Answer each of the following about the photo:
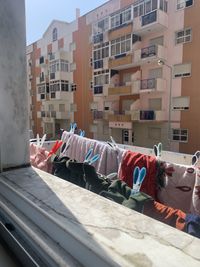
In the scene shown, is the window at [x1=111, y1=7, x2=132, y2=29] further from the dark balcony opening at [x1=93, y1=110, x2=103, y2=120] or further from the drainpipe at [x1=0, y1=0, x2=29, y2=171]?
the drainpipe at [x1=0, y1=0, x2=29, y2=171]

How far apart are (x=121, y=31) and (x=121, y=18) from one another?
51 centimetres

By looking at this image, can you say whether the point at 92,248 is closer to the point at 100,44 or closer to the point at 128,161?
the point at 128,161

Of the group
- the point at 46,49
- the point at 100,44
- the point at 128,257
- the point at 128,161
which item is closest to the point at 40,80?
the point at 46,49

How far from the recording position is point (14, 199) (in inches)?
21.8

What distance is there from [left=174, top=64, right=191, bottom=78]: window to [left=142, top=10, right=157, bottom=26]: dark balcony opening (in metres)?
1.69

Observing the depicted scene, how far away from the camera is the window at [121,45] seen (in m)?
8.62

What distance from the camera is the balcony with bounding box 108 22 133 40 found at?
27.6ft

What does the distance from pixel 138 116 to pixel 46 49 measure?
25.8ft

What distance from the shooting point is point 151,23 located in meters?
7.75

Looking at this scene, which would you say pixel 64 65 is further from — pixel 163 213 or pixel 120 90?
pixel 163 213

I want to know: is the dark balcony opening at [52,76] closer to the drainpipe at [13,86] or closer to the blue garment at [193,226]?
the drainpipe at [13,86]

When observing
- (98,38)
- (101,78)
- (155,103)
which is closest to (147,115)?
(155,103)

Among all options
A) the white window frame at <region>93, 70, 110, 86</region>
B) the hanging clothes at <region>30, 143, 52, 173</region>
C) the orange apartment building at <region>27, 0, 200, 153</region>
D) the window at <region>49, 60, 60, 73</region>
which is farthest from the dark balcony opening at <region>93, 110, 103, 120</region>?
the hanging clothes at <region>30, 143, 52, 173</region>

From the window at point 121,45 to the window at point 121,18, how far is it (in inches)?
20.9
